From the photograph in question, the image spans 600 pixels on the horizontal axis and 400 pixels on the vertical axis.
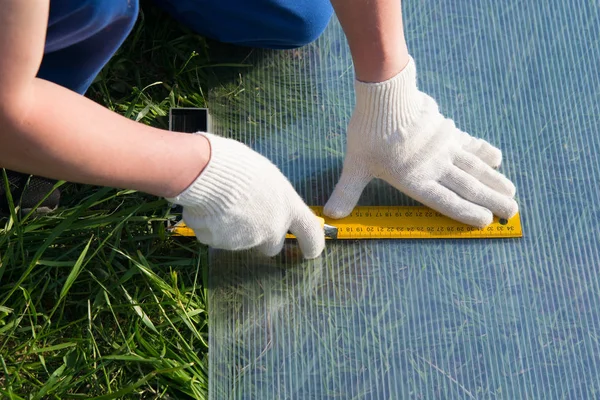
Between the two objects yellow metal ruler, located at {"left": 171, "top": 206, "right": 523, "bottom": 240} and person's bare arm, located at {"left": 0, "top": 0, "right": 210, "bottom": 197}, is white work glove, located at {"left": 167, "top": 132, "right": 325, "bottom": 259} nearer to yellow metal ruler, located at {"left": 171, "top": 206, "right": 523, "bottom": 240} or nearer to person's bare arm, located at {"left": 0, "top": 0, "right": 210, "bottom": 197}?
person's bare arm, located at {"left": 0, "top": 0, "right": 210, "bottom": 197}

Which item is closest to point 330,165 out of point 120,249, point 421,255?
point 421,255

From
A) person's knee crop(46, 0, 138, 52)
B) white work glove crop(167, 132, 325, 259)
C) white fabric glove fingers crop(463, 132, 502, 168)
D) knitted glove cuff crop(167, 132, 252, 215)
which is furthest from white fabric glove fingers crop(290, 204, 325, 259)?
person's knee crop(46, 0, 138, 52)

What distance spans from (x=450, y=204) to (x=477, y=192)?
0.25ft

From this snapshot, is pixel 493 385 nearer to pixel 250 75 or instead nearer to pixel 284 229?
pixel 284 229

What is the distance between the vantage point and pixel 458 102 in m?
1.63

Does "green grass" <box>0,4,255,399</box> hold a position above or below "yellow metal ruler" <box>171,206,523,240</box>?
below

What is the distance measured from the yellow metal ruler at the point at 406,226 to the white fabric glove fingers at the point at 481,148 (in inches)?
6.3

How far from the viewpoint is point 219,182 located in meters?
1.13

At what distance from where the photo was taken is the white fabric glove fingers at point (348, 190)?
1.44 metres

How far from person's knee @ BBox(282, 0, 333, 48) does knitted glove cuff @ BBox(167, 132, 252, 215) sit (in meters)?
0.49

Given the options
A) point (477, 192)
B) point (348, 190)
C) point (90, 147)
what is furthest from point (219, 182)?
point (477, 192)

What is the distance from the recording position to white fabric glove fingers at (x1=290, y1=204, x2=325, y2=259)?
1.32 m

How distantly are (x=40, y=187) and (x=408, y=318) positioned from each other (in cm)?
93

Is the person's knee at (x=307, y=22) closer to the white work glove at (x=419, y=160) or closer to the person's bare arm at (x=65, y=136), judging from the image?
the white work glove at (x=419, y=160)
